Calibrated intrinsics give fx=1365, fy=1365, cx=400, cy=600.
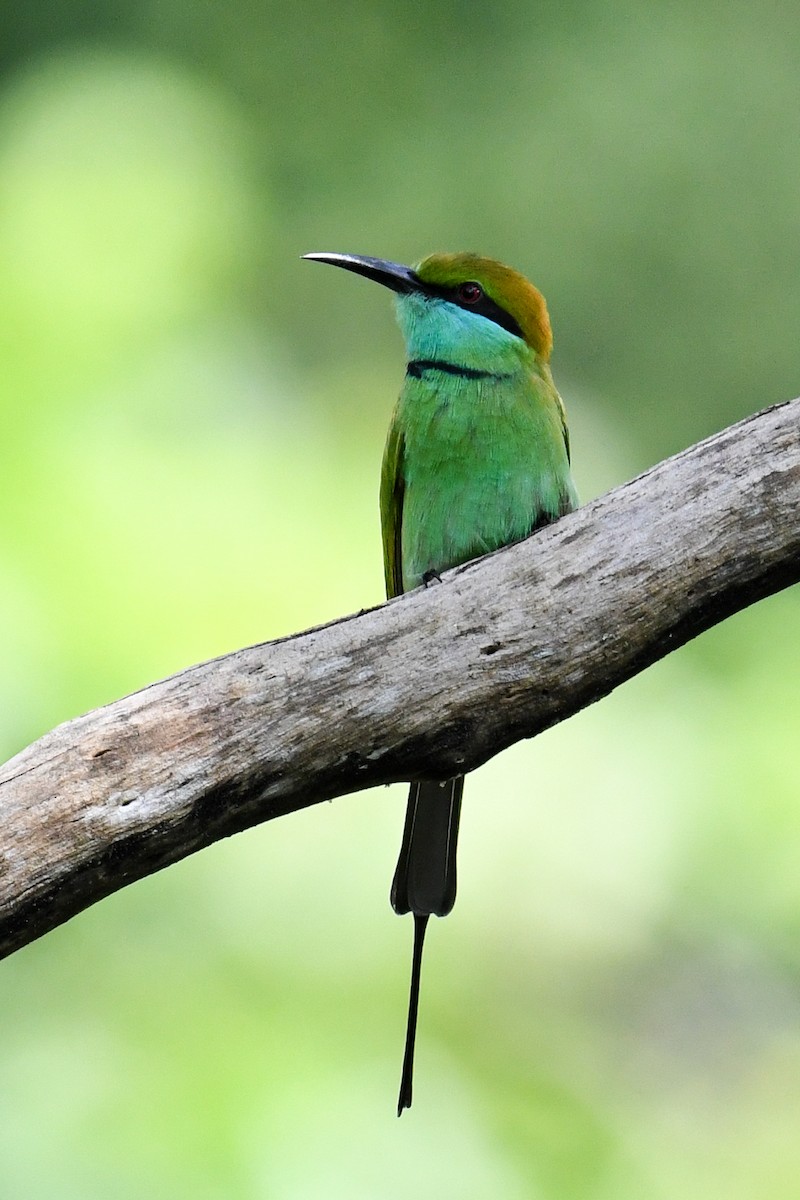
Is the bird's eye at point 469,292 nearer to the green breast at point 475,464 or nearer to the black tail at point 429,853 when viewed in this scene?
the green breast at point 475,464

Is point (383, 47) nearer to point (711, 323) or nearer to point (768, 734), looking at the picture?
point (711, 323)

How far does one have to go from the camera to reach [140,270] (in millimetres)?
3793

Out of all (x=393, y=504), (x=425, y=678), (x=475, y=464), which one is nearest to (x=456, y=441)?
(x=475, y=464)

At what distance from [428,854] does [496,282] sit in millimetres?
877

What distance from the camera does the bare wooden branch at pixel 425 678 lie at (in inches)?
60.8

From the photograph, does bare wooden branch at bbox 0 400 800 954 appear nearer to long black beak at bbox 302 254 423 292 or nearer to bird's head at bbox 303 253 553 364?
bird's head at bbox 303 253 553 364

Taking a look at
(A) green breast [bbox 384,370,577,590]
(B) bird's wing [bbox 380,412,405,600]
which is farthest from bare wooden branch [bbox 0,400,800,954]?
(B) bird's wing [bbox 380,412,405,600]

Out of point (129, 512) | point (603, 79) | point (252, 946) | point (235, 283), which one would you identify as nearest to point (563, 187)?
point (603, 79)

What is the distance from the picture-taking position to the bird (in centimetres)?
196

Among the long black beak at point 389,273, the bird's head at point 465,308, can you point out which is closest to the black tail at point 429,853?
the bird's head at point 465,308

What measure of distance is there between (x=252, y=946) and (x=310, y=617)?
762mm

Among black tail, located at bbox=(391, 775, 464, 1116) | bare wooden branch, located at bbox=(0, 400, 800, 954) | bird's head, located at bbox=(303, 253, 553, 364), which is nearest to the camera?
bare wooden branch, located at bbox=(0, 400, 800, 954)

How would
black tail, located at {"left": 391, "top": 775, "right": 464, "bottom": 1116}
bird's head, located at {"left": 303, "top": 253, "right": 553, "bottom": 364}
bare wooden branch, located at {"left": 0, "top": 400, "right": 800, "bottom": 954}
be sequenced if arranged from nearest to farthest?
bare wooden branch, located at {"left": 0, "top": 400, "right": 800, "bottom": 954} < black tail, located at {"left": 391, "top": 775, "right": 464, "bottom": 1116} < bird's head, located at {"left": 303, "top": 253, "right": 553, "bottom": 364}

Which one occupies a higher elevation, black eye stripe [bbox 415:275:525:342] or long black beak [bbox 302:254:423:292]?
long black beak [bbox 302:254:423:292]
